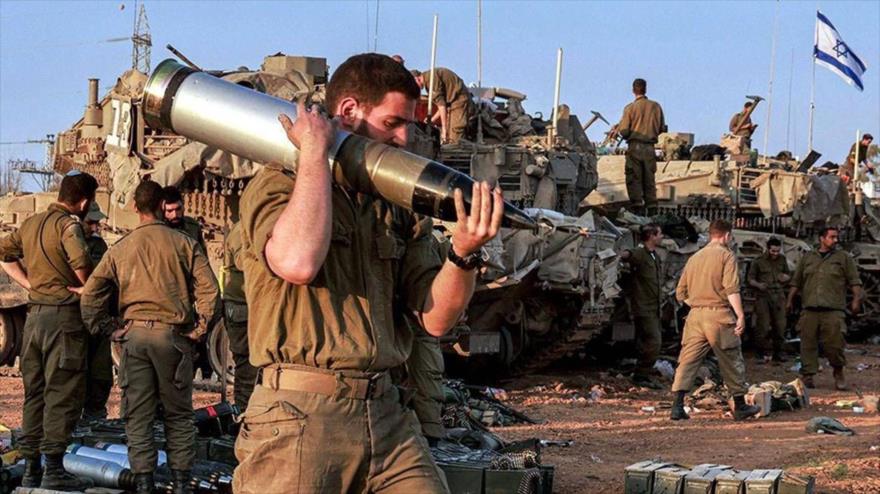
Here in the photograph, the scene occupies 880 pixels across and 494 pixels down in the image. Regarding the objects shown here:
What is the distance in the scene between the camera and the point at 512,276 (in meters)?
14.1

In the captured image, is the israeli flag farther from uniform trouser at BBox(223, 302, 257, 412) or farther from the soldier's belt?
the soldier's belt

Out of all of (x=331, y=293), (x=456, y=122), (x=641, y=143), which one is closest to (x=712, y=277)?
(x=456, y=122)

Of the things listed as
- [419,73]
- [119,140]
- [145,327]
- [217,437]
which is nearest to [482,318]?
[419,73]

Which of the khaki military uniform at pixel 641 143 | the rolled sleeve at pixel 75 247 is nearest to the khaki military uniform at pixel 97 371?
the rolled sleeve at pixel 75 247

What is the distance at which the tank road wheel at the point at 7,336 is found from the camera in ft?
52.3

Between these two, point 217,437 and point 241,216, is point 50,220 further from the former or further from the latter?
point 241,216

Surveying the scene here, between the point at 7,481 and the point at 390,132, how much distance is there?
4659mm

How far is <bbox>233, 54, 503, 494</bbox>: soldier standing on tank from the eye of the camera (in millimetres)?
3574

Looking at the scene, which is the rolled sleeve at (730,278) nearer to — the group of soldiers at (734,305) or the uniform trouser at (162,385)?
the group of soldiers at (734,305)

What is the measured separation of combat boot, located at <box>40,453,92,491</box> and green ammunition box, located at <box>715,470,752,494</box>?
3.48 metres

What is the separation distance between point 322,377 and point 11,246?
5.20 m

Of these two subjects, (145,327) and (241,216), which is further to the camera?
(145,327)

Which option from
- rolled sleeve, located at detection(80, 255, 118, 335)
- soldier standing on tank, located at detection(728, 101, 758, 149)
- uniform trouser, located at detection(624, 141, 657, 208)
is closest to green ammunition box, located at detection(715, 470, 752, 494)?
rolled sleeve, located at detection(80, 255, 118, 335)

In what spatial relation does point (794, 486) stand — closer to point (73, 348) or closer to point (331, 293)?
point (73, 348)
